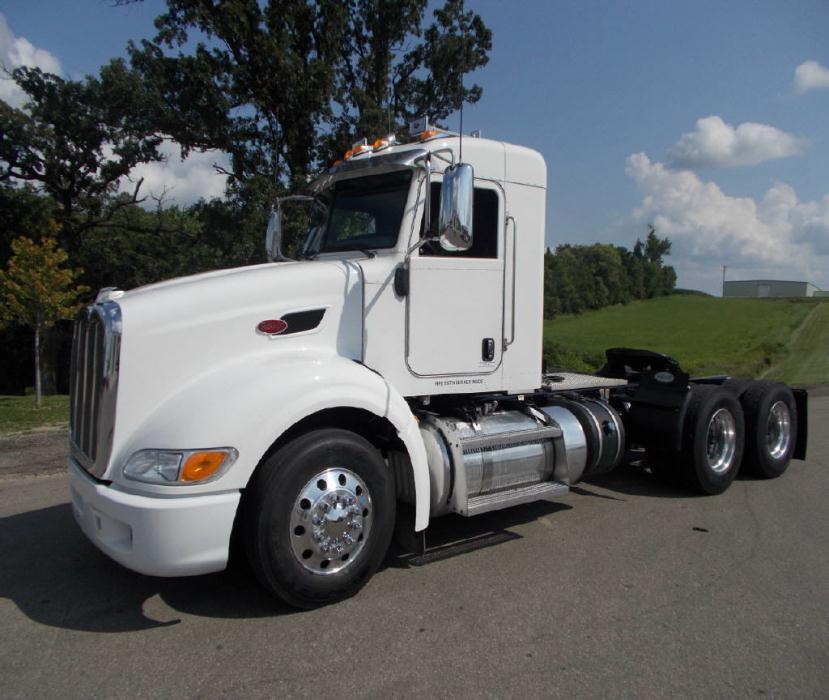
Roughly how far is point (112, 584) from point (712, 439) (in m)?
5.69

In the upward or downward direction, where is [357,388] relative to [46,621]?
upward

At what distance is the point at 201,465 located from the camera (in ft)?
11.6

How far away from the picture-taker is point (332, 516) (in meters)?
3.97

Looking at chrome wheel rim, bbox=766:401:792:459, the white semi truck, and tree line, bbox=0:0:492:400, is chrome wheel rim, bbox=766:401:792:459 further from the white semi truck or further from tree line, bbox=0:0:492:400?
tree line, bbox=0:0:492:400

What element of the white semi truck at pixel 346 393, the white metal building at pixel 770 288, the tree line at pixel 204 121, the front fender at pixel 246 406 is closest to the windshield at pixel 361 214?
the white semi truck at pixel 346 393

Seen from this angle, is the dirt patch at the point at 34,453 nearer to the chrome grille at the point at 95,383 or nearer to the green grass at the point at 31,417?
the green grass at the point at 31,417

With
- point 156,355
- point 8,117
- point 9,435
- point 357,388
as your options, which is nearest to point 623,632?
point 357,388

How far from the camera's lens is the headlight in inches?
138

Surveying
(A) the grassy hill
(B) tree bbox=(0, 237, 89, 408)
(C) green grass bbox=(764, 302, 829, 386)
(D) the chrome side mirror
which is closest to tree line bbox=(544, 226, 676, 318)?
(A) the grassy hill

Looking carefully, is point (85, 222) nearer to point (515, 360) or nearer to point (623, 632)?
point (515, 360)

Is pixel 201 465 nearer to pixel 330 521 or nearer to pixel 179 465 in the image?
→ pixel 179 465

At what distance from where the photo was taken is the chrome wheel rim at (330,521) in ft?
12.7

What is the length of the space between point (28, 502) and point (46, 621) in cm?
279

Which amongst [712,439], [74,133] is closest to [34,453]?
[712,439]
